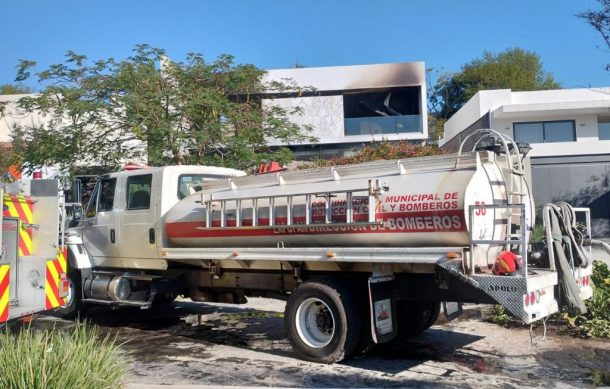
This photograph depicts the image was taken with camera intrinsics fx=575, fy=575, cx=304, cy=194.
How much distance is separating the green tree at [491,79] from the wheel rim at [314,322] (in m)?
49.4

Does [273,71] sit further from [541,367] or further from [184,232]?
[541,367]

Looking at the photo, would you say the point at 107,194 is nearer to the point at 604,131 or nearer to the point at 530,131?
the point at 530,131

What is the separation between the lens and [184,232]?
8461 millimetres

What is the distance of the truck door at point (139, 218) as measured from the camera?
352 inches

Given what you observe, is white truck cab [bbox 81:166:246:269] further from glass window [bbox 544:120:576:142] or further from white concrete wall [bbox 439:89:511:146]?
glass window [bbox 544:120:576:142]

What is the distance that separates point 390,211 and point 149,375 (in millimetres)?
3315

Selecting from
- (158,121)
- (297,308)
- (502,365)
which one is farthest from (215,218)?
(158,121)

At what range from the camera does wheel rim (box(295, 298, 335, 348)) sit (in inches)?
282

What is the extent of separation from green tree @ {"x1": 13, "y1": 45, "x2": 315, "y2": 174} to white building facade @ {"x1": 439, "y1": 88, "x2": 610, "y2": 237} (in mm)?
14411

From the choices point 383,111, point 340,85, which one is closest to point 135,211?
point 340,85

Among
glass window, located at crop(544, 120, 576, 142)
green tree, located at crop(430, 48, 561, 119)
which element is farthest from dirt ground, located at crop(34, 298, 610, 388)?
green tree, located at crop(430, 48, 561, 119)

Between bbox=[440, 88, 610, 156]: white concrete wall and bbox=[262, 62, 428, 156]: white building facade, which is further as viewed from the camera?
bbox=[262, 62, 428, 156]: white building facade

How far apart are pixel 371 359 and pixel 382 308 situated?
0.88m

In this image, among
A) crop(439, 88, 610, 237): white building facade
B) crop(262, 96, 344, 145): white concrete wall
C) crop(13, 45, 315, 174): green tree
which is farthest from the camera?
crop(262, 96, 344, 145): white concrete wall
